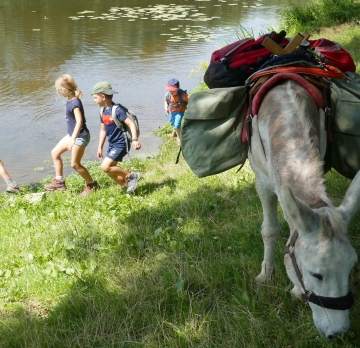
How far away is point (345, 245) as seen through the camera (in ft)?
8.29

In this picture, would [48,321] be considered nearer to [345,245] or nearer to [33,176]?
[345,245]

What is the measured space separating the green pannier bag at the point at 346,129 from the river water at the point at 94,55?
5432 millimetres

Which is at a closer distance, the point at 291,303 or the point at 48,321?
the point at 291,303

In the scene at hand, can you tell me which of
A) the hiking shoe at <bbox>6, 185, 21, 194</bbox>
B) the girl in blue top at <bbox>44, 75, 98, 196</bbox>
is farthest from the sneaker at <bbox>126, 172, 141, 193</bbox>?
the hiking shoe at <bbox>6, 185, 21, 194</bbox>

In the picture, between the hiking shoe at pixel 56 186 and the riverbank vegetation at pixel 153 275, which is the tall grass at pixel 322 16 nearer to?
the hiking shoe at pixel 56 186

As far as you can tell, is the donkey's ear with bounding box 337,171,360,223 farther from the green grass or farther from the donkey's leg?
the donkey's leg

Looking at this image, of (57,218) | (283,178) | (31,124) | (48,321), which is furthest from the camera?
(31,124)

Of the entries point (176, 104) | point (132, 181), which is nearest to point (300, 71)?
point (132, 181)

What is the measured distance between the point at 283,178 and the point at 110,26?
65.0 feet

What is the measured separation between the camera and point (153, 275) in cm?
398

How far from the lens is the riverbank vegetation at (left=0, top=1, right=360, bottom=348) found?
333cm

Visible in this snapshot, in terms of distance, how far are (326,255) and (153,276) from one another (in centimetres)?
180

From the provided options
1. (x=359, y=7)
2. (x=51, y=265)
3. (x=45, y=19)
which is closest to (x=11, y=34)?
(x=45, y=19)

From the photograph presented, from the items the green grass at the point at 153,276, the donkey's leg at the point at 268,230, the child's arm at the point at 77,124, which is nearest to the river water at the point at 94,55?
the child's arm at the point at 77,124
